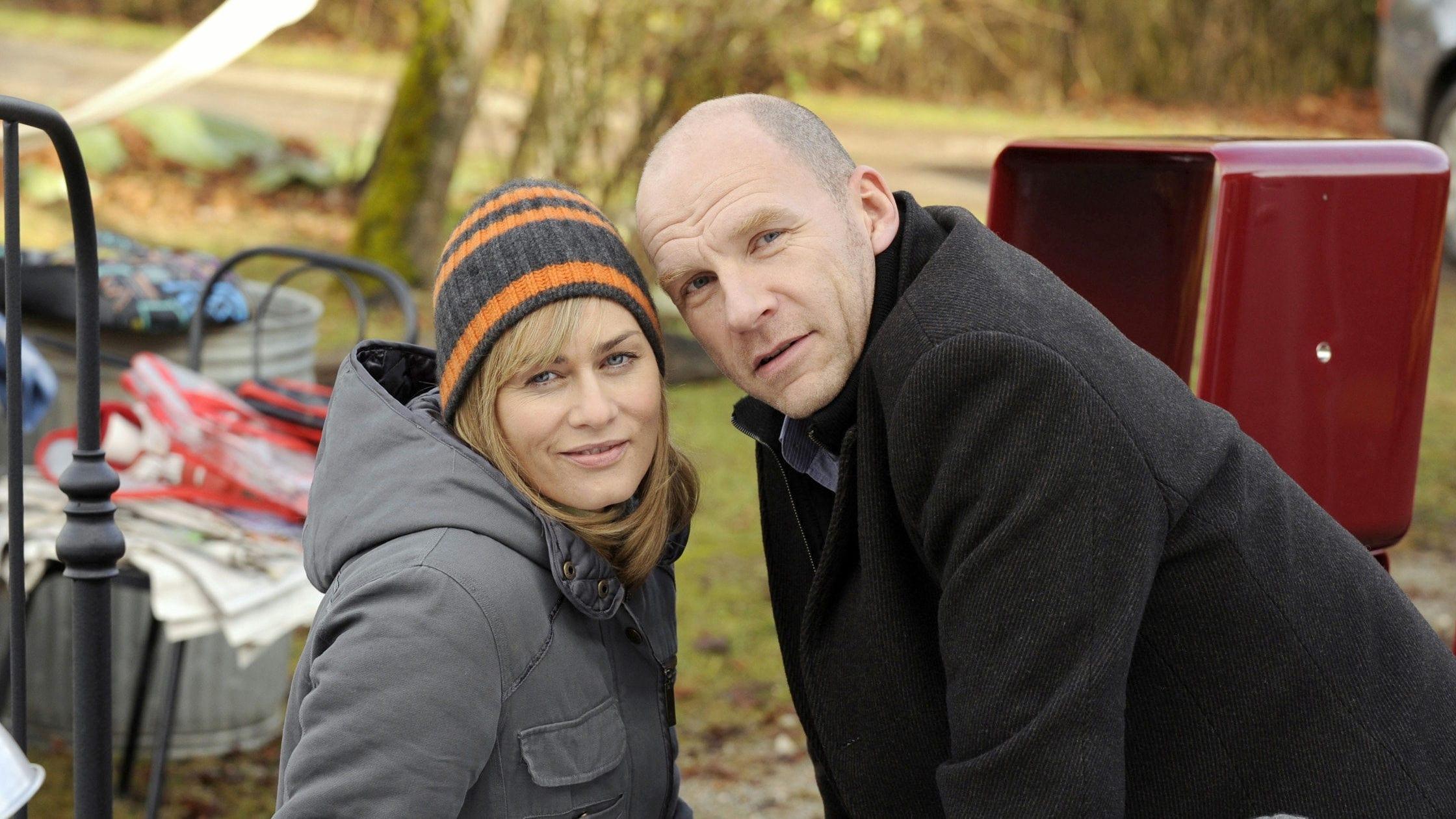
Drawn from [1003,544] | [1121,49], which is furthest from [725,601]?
[1121,49]

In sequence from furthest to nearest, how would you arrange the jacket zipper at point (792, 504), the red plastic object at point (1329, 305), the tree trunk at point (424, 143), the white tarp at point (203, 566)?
1. the tree trunk at point (424, 143)
2. the white tarp at point (203, 566)
3. the red plastic object at point (1329, 305)
4. the jacket zipper at point (792, 504)

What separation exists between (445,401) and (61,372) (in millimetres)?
1979

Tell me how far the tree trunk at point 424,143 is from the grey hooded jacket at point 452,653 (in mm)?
4964

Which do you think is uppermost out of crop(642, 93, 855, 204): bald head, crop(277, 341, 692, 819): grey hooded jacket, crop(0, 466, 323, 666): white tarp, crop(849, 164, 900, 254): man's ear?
crop(642, 93, 855, 204): bald head

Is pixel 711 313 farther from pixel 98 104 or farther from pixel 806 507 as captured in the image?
pixel 98 104

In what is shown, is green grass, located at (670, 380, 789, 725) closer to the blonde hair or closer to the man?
the blonde hair

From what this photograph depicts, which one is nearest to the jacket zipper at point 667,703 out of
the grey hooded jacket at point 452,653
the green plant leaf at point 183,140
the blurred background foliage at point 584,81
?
the grey hooded jacket at point 452,653

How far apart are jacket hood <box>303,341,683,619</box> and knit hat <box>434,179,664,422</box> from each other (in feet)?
0.35

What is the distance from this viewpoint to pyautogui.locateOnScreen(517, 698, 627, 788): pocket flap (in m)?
1.82

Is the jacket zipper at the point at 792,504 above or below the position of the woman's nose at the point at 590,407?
below

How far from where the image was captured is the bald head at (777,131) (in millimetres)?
2004

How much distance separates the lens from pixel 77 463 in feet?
6.77

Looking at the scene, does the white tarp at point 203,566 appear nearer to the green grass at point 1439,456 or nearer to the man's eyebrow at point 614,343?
the man's eyebrow at point 614,343

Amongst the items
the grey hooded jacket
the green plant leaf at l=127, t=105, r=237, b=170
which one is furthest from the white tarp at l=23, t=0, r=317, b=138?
the green plant leaf at l=127, t=105, r=237, b=170
